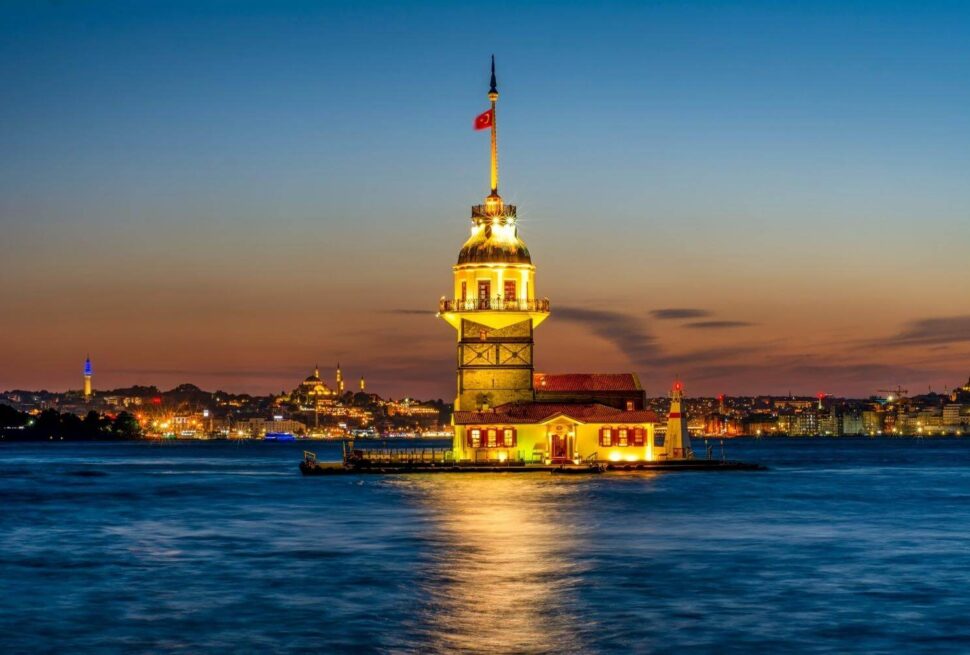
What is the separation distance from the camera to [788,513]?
56.9 m

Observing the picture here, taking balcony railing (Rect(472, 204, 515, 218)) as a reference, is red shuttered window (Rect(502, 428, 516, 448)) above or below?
below

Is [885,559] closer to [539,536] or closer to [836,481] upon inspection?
[539,536]

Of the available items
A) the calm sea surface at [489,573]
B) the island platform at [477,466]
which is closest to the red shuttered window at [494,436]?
the island platform at [477,466]

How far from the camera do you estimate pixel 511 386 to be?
260 feet

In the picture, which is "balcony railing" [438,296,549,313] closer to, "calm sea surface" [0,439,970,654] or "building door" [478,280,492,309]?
"building door" [478,280,492,309]

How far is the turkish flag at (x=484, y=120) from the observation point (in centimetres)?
8025

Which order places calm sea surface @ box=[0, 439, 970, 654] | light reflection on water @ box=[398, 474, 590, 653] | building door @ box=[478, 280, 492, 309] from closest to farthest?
light reflection on water @ box=[398, 474, 590, 653], calm sea surface @ box=[0, 439, 970, 654], building door @ box=[478, 280, 492, 309]

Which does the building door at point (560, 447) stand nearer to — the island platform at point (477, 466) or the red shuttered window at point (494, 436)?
the island platform at point (477, 466)

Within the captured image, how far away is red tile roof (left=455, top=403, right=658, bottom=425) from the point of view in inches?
3012

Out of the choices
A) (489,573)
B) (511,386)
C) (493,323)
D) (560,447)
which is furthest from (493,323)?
(489,573)

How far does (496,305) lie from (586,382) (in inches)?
287

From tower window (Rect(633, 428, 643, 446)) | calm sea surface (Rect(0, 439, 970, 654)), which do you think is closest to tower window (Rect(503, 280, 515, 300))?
tower window (Rect(633, 428, 643, 446))

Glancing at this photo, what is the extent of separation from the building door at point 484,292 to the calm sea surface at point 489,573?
48.4 ft

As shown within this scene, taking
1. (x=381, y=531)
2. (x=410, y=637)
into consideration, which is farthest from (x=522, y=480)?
(x=410, y=637)
